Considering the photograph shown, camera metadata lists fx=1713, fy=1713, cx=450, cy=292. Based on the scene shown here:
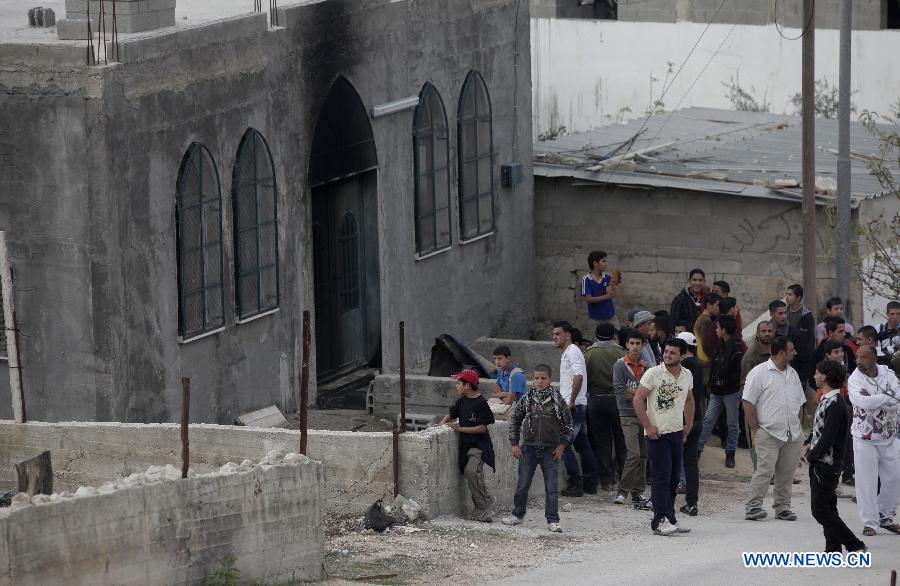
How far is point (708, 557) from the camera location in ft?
39.3

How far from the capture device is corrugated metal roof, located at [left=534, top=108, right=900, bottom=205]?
2141 cm

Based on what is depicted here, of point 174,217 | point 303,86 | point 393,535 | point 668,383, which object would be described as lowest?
point 393,535

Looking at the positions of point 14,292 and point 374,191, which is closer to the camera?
point 14,292

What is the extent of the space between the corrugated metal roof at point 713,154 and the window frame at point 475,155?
1309 mm

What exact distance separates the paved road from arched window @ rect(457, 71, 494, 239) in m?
7.89

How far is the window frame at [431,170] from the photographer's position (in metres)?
19.7

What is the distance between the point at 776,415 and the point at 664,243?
29.0 ft

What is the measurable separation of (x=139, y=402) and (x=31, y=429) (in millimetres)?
1701

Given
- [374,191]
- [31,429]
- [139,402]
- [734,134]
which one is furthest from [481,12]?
[31,429]

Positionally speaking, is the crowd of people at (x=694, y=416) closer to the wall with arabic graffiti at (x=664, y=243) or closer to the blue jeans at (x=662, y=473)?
the blue jeans at (x=662, y=473)

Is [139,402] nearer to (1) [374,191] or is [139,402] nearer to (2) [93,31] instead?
(2) [93,31]

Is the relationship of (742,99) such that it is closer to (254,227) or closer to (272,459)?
(254,227)

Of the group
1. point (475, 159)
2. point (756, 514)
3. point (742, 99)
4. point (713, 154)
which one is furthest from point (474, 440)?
point (742, 99)

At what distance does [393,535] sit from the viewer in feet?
41.3
